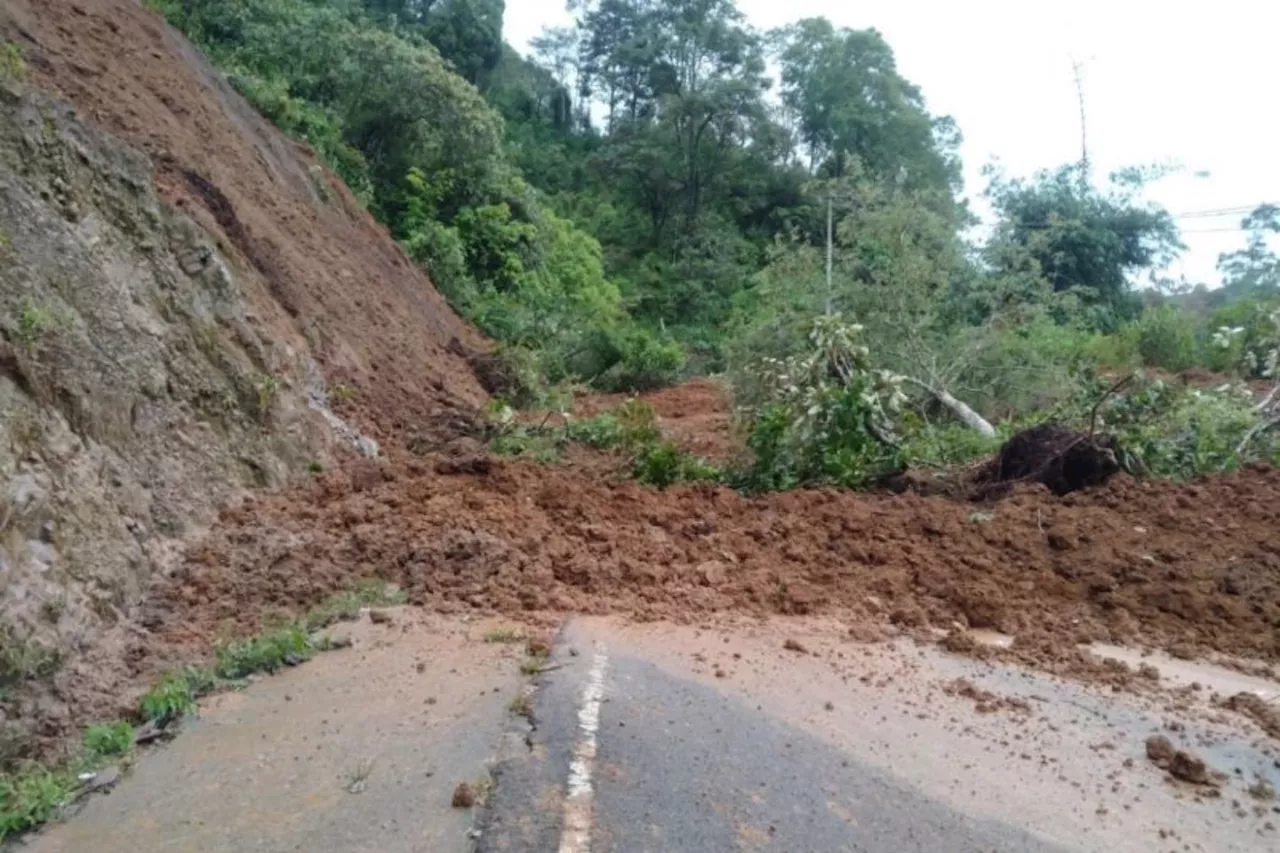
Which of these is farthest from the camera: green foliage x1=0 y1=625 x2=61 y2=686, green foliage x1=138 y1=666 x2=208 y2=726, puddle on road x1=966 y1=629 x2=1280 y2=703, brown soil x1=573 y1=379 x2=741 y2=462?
brown soil x1=573 y1=379 x2=741 y2=462

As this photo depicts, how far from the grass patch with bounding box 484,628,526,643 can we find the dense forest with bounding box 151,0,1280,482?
4.44 metres

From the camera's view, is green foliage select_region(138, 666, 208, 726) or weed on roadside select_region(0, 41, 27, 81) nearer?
green foliage select_region(138, 666, 208, 726)

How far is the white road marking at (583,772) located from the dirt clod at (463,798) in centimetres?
29

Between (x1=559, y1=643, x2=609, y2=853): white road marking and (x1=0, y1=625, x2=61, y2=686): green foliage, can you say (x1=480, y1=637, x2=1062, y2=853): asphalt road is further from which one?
(x1=0, y1=625, x2=61, y2=686): green foliage

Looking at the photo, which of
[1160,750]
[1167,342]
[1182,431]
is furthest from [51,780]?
[1167,342]

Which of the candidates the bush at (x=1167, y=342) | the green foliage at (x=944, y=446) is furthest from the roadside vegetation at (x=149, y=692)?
the bush at (x=1167, y=342)

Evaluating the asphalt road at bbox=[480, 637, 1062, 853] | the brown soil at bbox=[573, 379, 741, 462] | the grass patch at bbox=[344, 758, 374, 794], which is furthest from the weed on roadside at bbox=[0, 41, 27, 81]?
the brown soil at bbox=[573, 379, 741, 462]

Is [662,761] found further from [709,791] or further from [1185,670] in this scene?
[1185,670]

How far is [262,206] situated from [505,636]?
7752 mm

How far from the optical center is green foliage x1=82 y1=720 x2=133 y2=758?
12.4 feet

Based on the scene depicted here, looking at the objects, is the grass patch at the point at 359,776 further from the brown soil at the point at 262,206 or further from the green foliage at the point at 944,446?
the green foliage at the point at 944,446

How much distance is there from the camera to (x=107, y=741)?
381 cm

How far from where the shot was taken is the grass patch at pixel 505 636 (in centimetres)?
471

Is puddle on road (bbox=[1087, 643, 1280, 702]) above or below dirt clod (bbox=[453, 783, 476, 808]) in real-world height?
above
